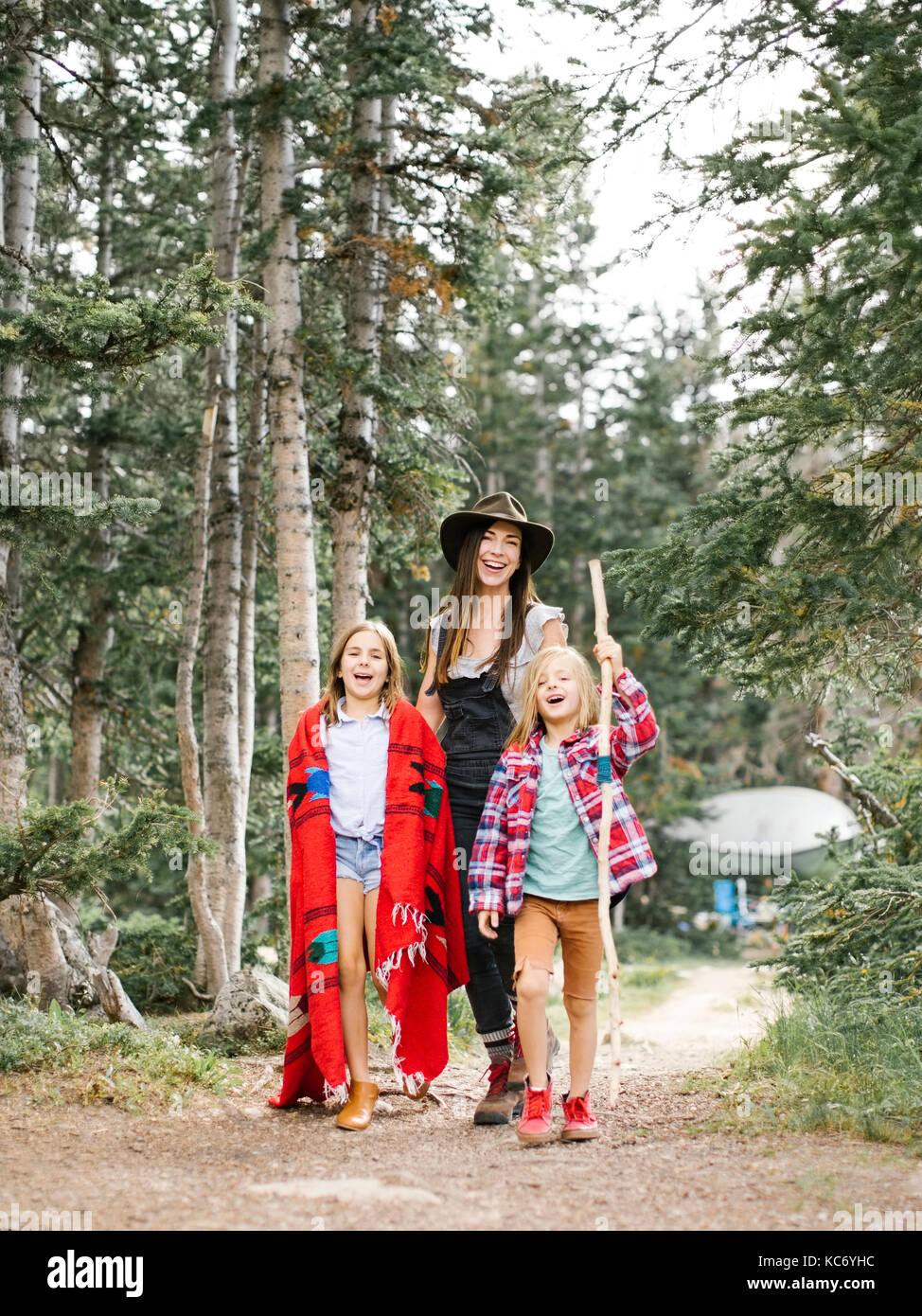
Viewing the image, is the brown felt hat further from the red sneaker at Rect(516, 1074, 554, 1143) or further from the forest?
the red sneaker at Rect(516, 1074, 554, 1143)

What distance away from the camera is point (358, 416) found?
8773mm

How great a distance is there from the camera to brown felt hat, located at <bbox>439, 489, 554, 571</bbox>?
18.4 ft

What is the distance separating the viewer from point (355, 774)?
528cm

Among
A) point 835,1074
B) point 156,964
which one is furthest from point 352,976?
point 156,964

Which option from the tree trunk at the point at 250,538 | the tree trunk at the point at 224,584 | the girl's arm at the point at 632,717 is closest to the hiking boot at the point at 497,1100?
the girl's arm at the point at 632,717

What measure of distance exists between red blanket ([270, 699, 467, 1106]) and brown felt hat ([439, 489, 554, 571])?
1.01 meters

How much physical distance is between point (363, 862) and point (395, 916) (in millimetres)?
332

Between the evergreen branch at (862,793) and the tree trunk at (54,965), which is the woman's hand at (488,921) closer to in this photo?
the tree trunk at (54,965)

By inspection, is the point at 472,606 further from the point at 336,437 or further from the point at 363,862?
the point at 336,437

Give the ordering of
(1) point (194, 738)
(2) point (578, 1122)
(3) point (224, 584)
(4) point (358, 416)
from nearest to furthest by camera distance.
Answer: (2) point (578, 1122) → (4) point (358, 416) → (1) point (194, 738) → (3) point (224, 584)

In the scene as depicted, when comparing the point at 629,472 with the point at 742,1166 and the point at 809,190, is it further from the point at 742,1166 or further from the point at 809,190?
the point at 742,1166

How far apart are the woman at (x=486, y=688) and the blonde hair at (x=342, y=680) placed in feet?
0.51

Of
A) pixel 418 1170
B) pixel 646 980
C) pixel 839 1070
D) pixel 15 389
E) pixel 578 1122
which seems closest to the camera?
pixel 418 1170

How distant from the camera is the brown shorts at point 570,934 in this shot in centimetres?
472
